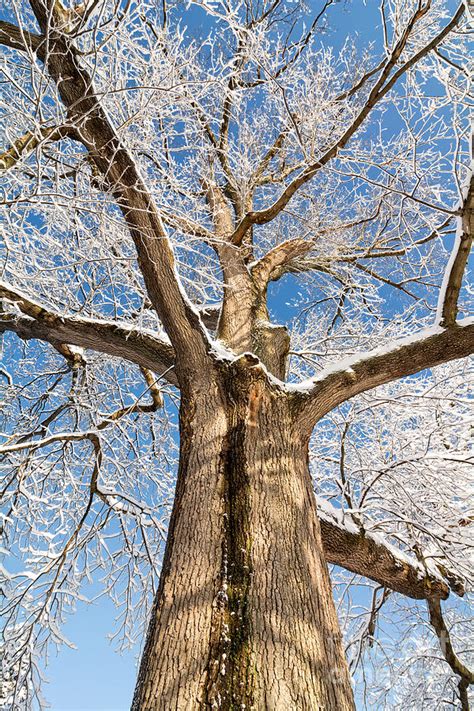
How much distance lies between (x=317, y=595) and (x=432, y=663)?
15.7ft

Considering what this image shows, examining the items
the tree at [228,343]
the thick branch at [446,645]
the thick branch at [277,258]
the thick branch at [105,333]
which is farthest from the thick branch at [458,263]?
the thick branch at [446,645]

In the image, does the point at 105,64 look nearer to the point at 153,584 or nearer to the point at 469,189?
the point at 469,189

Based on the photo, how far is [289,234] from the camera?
5.14m

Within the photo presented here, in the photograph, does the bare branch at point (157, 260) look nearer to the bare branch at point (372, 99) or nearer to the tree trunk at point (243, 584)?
the tree trunk at point (243, 584)

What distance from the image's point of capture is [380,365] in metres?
2.41

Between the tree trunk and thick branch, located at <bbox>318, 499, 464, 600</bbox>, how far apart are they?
749mm

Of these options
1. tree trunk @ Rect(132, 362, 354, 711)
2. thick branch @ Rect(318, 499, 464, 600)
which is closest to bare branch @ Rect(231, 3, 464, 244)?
tree trunk @ Rect(132, 362, 354, 711)

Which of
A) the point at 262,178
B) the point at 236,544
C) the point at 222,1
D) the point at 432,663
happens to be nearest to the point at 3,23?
the point at 222,1

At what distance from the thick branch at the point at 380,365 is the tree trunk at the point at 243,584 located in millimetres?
217

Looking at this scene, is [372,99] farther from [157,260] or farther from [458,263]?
[157,260]

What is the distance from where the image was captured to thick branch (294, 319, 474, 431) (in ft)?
7.66

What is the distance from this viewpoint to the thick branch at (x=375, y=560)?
269 centimetres

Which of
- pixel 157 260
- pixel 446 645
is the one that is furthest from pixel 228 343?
pixel 446 645

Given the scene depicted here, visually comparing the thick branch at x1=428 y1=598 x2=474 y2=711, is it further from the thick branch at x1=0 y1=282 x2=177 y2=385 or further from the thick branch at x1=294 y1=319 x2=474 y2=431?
the thick branch at x1=0 y1=282 x2=177 y2=385
